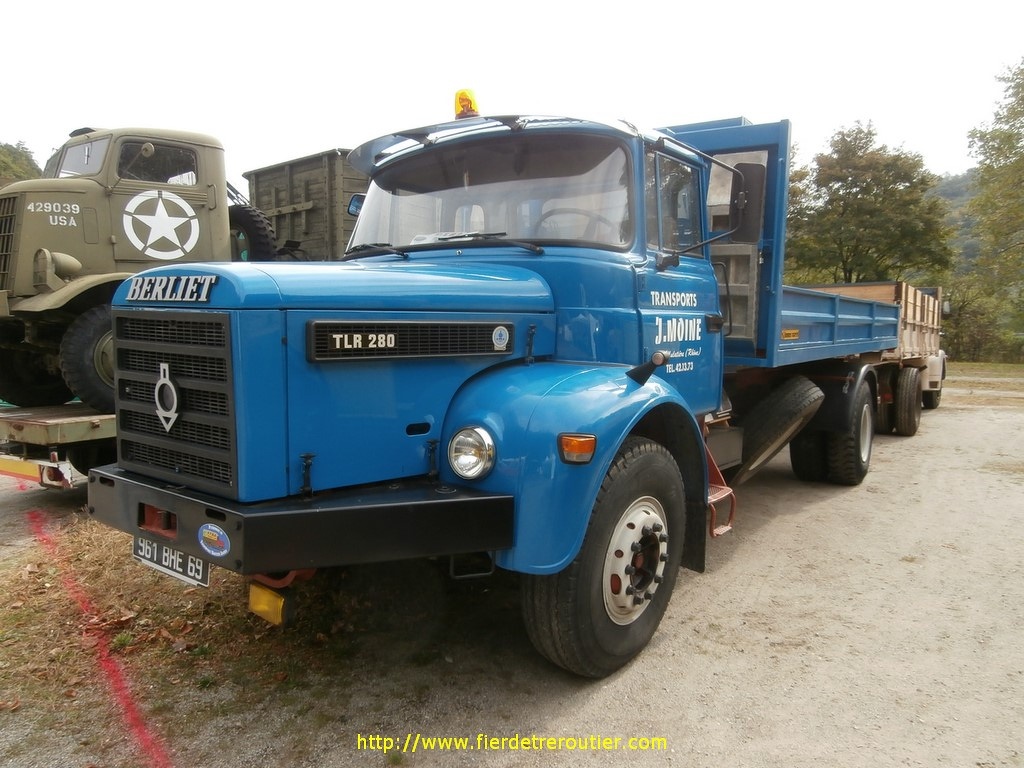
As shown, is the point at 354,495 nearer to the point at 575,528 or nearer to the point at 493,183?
the point at 575,528

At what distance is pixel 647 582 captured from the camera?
3.25 metres

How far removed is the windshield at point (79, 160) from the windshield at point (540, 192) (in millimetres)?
4276

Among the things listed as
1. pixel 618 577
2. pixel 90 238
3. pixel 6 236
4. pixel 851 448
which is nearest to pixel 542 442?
pixel 618 577

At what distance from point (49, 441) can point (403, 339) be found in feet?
12.5

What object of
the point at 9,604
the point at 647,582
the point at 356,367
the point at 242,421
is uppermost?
the point at 356,367

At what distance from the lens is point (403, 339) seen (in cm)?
270

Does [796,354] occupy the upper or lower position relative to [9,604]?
upper

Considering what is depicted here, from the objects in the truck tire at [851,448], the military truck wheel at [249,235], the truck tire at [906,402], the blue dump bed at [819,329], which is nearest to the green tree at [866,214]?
the truck tire at [906,402]

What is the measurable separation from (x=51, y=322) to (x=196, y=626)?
3676 millimetres

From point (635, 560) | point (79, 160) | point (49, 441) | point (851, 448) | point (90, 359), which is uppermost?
point (79, 160)

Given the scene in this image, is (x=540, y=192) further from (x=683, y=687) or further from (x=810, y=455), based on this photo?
(x=810, y=455)

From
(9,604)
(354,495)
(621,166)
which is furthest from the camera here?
(9,604)

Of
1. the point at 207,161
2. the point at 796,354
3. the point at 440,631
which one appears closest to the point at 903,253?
the point at 796,354

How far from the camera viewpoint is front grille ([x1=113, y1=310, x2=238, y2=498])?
2410 mm
